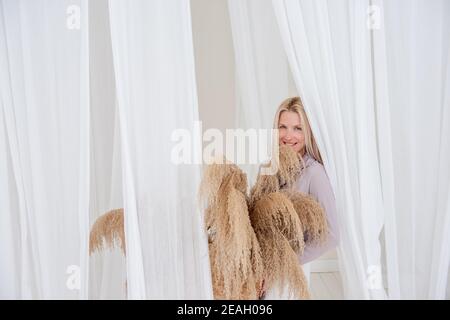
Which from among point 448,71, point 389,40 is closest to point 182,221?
point 389,40

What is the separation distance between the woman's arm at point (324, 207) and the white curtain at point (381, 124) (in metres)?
0.05

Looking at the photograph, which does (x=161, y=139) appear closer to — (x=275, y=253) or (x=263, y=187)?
(x=263, y=187)

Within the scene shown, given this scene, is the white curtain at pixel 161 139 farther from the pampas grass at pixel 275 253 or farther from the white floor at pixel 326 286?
the white floor at pixel 326 286

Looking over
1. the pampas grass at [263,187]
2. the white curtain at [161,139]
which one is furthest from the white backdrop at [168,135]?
the pampas grass at [263,187]

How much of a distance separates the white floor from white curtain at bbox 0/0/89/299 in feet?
3.02

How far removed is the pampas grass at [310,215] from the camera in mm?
1335

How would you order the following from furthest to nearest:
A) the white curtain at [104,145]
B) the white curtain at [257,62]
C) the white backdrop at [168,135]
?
the white curtain at [257,62]
the white curtain at [104,145]
the white backdrop at [168,135]

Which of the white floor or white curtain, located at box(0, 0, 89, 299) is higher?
white curtain, located at box(0, 0, 89, 299)

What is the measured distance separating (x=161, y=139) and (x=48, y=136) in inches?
13.4

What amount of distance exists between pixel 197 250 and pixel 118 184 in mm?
307

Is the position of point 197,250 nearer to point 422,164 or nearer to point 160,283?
point 160,283

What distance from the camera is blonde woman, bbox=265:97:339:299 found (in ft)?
4.89

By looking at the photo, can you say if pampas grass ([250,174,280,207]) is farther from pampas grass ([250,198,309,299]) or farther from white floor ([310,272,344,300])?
white floor ([310,272,344,300])

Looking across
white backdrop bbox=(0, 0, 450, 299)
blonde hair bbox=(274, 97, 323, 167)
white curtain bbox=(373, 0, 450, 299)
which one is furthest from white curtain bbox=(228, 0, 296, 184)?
white curtain bbox=(373, 0, 450, 299)
